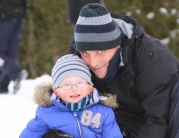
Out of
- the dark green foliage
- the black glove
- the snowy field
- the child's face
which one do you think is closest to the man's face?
the child's face

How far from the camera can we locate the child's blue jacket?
206 centimetres

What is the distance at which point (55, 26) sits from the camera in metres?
6.91

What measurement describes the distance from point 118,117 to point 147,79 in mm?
450

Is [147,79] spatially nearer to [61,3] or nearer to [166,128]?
[166,128]

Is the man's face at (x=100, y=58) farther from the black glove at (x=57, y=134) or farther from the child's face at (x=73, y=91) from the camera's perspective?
the black glove at (x=57, y=134)

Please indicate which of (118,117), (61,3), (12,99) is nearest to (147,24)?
(61,3)

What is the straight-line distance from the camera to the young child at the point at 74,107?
2.02 meters

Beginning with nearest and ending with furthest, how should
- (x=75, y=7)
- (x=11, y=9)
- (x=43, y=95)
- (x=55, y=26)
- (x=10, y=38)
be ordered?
(x=43, y=95), (x=75, y=7), (x=11, y=9), (x=10, y=38), (x=55, y=26)

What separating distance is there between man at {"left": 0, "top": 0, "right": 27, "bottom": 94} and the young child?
1.66 m

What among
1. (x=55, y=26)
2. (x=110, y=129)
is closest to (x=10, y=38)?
(x=110, y=129)

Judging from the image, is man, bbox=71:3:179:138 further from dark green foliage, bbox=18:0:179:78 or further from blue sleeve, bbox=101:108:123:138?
dark green foliage, bbox=18:0:179:78

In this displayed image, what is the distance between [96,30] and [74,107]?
0.43 m

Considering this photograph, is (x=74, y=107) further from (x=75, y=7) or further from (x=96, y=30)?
(x=75, y=7)

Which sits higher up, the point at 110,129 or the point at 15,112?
the point at 110,129
